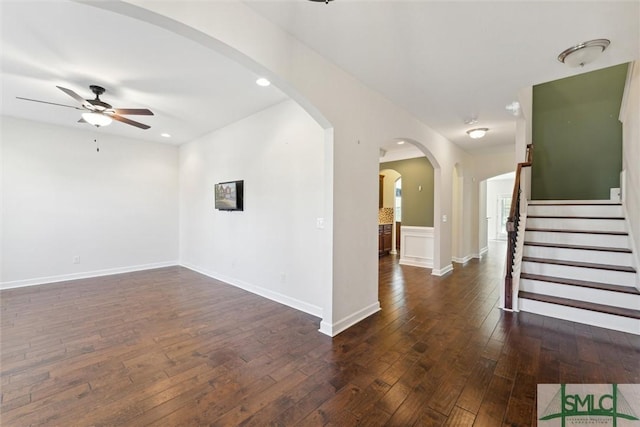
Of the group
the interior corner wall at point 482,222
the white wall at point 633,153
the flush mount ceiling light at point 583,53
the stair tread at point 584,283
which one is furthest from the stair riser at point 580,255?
the interior corner wall at point 482,222

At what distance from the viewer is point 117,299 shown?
389 centimetres

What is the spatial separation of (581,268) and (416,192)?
3.63 metres

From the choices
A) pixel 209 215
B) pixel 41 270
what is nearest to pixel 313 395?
pixel 209 215

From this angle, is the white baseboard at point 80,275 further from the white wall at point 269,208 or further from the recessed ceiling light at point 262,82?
the recessed ceiling light at point 262,82

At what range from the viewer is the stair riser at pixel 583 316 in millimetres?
2764

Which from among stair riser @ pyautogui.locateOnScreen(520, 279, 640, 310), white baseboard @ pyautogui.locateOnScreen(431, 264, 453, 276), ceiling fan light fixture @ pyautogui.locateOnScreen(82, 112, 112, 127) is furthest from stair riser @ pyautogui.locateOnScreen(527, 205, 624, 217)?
ceiling fan light fixture @ pyautogui.locateOnScreen(82, 112, 112, 127)

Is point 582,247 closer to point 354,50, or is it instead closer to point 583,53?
point 583,53

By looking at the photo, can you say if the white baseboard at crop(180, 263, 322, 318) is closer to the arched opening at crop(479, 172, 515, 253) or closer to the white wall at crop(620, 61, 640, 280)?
the white wall at crop(620, 61, 640, 280)

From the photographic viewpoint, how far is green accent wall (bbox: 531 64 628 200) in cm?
477

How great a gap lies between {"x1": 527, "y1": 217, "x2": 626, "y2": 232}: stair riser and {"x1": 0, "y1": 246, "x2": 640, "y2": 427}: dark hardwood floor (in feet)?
5.81

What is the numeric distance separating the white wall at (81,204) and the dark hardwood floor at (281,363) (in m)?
1.33

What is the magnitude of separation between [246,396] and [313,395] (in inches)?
19.2

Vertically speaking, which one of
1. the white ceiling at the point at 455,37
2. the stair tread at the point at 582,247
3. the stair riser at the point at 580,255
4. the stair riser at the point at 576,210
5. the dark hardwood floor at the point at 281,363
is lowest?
the dark hardwood floor at the point at 281,363

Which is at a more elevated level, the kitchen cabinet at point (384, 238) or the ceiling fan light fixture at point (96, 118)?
the ceiling fan light fixture at point (96, 118)
